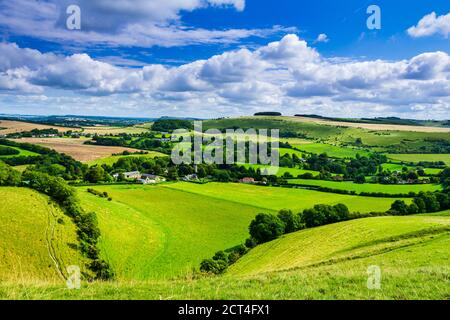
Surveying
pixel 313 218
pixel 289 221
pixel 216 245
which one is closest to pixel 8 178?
pixel 216 245

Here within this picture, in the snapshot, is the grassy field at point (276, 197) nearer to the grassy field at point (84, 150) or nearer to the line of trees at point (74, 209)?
the line of trees at point (74, 209)

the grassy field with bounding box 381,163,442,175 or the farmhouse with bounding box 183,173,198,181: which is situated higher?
the grassy field with bounding box 381,163,442,175

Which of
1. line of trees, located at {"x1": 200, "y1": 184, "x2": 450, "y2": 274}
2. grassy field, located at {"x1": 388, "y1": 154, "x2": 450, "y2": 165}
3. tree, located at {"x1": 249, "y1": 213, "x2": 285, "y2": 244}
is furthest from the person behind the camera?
grassy field, located at {"x1": 388, "y1": 154, "x2": 450, "y2": 165}

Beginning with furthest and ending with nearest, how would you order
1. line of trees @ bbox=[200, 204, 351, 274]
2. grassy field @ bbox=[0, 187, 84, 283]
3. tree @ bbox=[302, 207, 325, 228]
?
tree @ bbox=[302, 207, 325, 228] < line of trees @ bbox=[200, 204, 351, 274] < grassy field @ bbox=[0, 187, 84, 283]

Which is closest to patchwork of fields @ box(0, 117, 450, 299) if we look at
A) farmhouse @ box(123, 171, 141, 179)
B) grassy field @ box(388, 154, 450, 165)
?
farmhouse @ box(123, 171, 141, 179)

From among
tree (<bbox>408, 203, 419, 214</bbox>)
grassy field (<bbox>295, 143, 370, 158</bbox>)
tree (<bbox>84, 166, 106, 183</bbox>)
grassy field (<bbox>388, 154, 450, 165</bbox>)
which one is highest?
grassy field (<bbox>295, 143, 370, 158</bbox>)

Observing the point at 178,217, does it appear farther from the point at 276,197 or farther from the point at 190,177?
the point at 190,177

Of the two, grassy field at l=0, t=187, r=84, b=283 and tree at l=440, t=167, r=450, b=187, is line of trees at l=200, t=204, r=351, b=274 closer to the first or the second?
grassy field at l=0, t=187, r=84, b=283
